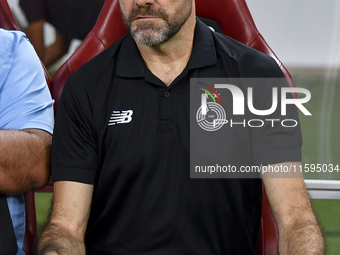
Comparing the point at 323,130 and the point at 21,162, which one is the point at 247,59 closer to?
the point at 21,162

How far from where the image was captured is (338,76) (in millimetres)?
1782

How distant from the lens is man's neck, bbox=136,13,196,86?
125 cm

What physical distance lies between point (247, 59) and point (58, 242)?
2.17 feet

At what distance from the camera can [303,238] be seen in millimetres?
1086

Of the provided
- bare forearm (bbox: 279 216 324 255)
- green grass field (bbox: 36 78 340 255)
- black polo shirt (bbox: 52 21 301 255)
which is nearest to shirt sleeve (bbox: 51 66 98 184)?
black polo shirt (bbox: 52 21 301 255)

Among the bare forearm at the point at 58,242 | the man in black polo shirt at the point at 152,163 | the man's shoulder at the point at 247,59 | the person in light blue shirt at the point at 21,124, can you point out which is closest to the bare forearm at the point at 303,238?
the man in black polo shirt at the point at 152,163

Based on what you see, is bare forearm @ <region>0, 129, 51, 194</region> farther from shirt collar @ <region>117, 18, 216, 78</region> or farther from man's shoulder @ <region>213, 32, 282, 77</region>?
man's shoulder @ <region>213, 32, 282, 77</region>

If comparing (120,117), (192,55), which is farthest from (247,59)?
(120,117)

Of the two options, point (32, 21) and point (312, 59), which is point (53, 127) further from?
point (312, 59)

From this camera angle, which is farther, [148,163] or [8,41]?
[8,41]

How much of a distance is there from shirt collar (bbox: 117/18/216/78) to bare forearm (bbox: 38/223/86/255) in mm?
422

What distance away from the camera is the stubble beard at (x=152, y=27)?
1.19m

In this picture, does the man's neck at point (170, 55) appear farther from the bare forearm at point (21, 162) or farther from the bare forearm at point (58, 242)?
the bare forearm at point (58, 242)

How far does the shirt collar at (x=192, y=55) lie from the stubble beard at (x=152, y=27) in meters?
0.08
